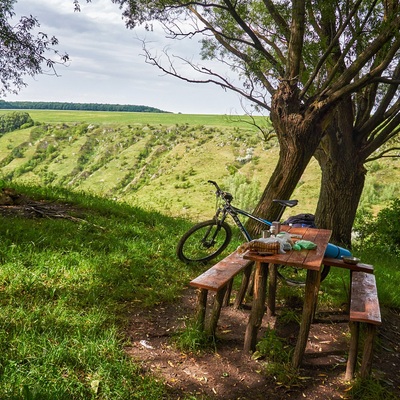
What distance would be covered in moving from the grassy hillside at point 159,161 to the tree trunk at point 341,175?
35.3 metres

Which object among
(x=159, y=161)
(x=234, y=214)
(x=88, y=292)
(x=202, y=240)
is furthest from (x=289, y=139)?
(x=159, y=161)

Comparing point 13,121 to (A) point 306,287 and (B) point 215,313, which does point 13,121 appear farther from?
(A) point 306,287

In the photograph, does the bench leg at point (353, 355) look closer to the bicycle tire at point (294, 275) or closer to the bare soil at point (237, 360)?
the bare soil at point (237, 360)

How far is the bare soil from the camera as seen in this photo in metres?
3.38

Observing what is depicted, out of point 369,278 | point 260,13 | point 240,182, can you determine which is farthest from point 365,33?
point 240,182

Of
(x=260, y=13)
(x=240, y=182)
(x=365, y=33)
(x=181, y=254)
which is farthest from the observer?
(x=240, y=182)

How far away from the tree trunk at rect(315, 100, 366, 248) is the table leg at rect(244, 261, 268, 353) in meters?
7.34

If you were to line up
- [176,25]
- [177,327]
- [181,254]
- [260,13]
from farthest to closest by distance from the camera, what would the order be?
[260,13], [176,25], [181,254], [177,327]

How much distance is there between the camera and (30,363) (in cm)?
322

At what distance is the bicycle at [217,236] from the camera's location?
20.0 feet

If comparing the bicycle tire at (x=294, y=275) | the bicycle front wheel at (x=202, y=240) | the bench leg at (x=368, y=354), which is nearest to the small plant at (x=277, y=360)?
the bench leg at (x=368, y=354)

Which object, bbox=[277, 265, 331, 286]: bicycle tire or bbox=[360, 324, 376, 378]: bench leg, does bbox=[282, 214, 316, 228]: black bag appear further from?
bbox=[360, 324, 376, 378]: bench leg

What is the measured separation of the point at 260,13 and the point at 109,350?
10.8m

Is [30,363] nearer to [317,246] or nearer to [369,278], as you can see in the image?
[317,246]
